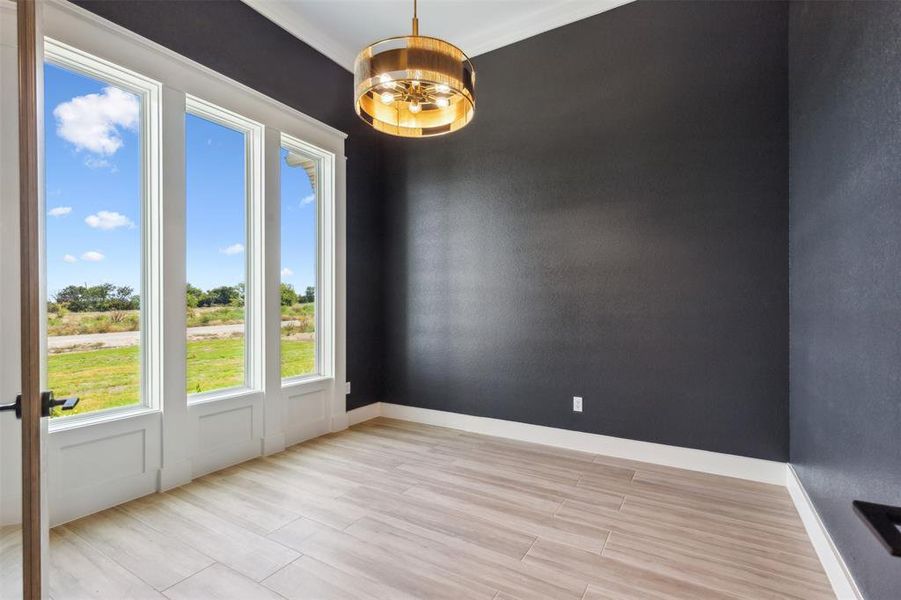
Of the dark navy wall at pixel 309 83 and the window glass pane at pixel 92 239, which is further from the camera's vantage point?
the dark navy wall at pixel 309 83

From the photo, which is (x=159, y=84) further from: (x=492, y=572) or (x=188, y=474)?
(x=492, y=572)

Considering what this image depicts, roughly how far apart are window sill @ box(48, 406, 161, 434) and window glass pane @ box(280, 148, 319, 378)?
1.14m

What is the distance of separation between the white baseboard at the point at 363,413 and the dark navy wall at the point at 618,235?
0.35m

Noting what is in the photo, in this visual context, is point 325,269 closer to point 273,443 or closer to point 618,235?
point 273,443

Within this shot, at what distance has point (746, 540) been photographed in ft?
7.29

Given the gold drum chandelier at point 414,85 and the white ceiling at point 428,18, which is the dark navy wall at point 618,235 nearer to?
the white ceiling at point 428,18

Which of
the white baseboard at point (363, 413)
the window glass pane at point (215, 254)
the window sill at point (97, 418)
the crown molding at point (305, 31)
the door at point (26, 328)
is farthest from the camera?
the white baseboard at point (363, 413)

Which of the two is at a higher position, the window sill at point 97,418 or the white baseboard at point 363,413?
the window sill at point 97,418

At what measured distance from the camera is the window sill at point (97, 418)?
2.39 metres

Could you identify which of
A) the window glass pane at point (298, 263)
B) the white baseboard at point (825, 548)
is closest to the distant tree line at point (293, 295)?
the window glass pane at point (298, 263)

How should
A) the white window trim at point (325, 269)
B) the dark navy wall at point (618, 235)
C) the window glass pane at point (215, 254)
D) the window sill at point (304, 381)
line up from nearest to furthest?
the dark navy wall at point (618, 235)
the window glass pane at point (215, 254)
the window sill at point (304, 381)
the white window trim at point (325, 269)

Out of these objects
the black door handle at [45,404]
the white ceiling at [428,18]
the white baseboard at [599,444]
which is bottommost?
the white baseboard at [599,444]

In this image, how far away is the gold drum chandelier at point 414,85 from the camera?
185 centimetres

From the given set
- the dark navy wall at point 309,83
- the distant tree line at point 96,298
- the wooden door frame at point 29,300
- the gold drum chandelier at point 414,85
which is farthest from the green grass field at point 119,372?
the gold drum chandelier at point 414,85
